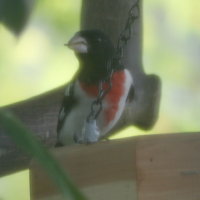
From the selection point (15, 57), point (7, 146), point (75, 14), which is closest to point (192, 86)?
point (75, 14)

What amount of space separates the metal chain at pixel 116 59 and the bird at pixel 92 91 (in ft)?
0.04

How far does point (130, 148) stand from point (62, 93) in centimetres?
72

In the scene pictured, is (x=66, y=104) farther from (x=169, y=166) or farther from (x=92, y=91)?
(x=169, y=166)

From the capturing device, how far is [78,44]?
160 centimetres

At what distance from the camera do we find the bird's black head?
1.57 m

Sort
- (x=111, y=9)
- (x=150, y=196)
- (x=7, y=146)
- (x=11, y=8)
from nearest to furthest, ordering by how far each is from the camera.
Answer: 1. (x=11, y=8)
2. (x=150, y=196)
3. (x=7, y=146)
4. (x=111, y=9)

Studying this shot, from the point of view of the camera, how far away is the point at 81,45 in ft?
5.32

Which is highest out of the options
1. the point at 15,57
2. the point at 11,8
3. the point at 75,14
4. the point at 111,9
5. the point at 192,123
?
the point at 11,8

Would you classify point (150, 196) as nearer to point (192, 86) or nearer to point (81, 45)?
point (81, 45)

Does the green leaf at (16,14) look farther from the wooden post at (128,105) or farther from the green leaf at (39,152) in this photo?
the wooden post at (128,105)

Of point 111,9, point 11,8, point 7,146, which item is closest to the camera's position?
point 11,8

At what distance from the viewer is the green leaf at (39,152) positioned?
0.46m

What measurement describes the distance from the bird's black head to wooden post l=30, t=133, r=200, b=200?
0.56m

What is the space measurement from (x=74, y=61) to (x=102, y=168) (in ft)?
3.62
